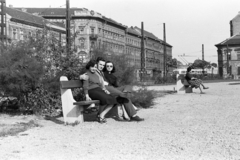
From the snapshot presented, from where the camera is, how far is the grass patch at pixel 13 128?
228 inches

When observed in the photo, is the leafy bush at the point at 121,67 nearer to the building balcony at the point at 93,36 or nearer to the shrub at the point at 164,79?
the shrub at the point at 164,79

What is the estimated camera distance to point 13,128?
6.29 meters

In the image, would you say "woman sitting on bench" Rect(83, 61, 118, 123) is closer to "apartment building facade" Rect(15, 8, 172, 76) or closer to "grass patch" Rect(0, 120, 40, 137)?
"grass patch" Rect(0, 120, 40, 137)

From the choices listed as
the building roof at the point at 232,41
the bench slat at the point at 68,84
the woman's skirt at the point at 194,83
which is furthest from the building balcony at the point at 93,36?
the bench slat at the point at 68,84

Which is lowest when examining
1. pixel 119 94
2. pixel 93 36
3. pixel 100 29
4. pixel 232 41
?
pixel 119 94

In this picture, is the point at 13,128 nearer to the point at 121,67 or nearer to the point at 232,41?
the point at 121,67

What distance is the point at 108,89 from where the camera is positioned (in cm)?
733

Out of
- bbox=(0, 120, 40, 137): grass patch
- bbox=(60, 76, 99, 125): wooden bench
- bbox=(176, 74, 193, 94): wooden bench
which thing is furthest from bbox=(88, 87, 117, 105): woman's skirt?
bbox=(176, 74, 193, 94): wooden bench

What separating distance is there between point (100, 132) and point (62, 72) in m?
3.15

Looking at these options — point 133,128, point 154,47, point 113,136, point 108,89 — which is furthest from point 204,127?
point 154,47

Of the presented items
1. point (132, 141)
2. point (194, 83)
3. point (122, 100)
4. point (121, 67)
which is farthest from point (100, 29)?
point (132, 141)

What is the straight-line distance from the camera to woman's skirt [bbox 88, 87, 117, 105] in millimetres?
6858

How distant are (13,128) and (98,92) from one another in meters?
1.73

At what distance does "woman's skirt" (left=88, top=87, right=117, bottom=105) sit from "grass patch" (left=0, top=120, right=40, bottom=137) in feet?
3.96
